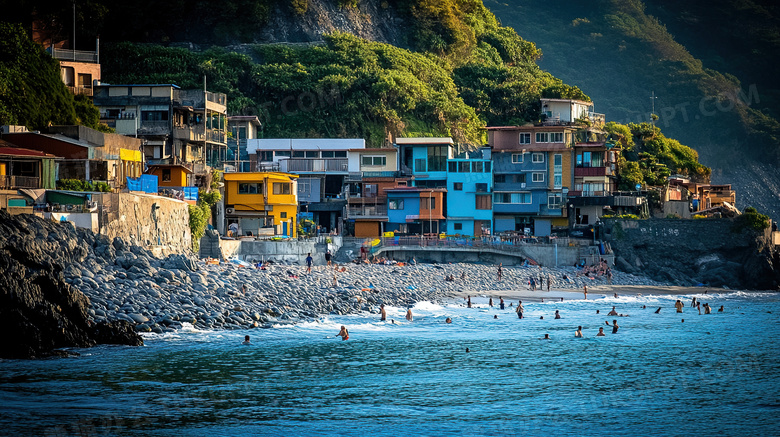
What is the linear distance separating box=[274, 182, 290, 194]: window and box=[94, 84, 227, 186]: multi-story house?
4.38 m

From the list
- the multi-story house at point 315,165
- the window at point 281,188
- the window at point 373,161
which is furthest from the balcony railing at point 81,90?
the window at point 373,161

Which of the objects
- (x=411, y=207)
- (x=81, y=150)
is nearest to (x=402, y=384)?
(x=81, y=150)

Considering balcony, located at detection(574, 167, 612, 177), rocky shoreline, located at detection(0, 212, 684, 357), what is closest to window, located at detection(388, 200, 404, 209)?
rocky shoreline, located at detection(0, 212, 684, 357)

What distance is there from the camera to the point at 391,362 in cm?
3050

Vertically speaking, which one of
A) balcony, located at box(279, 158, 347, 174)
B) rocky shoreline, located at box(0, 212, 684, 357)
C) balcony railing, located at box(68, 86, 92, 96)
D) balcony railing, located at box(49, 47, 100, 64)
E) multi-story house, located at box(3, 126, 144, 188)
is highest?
balcony railing, located at box(49, 47, 100, 64)

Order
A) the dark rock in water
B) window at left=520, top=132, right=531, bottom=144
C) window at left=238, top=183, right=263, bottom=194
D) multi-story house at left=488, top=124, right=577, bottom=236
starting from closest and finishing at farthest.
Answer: the dark rock in water
window at left=238, top=183, right=263, bottom=194
multi-story house at left=488, top=124, right=577, bottom=236
window at left=520, top=132, right=531, bottom=144

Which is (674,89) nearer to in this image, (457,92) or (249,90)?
(457,92)

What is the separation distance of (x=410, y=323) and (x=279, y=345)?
8.48m

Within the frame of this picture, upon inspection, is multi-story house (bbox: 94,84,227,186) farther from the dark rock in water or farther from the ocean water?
the dark rock in water

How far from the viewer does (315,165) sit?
213 feet

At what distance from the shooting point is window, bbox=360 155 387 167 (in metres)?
64.9

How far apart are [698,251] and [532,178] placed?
12.7 metres

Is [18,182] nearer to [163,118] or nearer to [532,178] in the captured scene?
[163,118]

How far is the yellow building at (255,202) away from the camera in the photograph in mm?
56469
